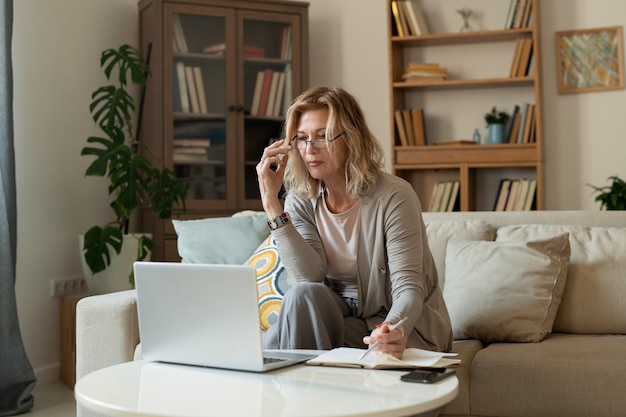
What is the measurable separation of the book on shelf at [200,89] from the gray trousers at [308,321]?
8.20 ft

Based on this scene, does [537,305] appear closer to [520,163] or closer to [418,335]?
[418,335]

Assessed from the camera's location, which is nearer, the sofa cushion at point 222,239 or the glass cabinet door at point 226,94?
the sofa cushion at point 222,239

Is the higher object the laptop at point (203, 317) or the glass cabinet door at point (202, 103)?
the glass cabinet door at point (202, 103)

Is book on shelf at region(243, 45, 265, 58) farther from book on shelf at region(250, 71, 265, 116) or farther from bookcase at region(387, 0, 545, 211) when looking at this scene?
bookcase at region(387, 0, 545, 211)

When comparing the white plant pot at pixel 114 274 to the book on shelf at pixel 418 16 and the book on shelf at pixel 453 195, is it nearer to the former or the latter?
the book on shelf at pixel 453 195

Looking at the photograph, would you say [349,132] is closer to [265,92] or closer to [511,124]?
[265,92]

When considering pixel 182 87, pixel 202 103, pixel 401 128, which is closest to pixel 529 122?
pixel 401 128

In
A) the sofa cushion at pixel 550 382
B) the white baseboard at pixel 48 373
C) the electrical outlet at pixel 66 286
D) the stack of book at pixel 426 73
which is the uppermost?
the stack of book at pixel 426 73

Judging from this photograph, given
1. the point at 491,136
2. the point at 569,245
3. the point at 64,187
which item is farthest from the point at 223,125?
the point at 569,245

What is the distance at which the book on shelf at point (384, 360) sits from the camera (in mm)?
1576

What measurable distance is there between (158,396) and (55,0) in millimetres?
2980

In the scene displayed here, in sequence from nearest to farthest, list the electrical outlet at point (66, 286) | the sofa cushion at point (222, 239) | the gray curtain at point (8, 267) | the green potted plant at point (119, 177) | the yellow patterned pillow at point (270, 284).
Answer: the yellow patterned pillow at point (270, 284)
the sofa cushion at point (222, 239)
the gray curtain at point (8, 267)
the green potted plant at point (119, 177)
the electrical outlet at point (66, 286)

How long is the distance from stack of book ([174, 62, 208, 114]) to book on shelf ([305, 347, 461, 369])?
2.83 metres

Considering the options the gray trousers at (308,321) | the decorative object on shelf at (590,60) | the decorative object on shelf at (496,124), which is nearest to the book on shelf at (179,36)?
the decorative object on shelf at (496,124)
